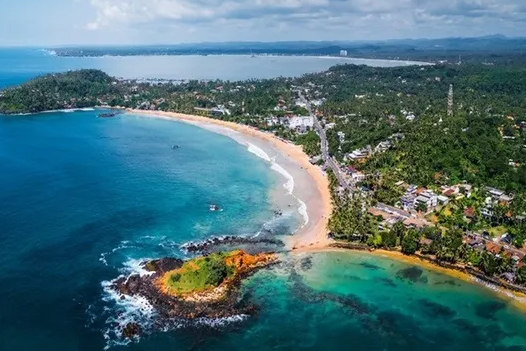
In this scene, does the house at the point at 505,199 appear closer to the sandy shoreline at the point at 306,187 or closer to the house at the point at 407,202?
the house at the point at 407,202

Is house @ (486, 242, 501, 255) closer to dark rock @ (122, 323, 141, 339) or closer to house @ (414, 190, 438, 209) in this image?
house @ (414, 190, 438, 209)

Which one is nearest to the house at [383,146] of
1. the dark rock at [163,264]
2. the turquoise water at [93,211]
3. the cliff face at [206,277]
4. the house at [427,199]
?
the turquoise water at [93,211]

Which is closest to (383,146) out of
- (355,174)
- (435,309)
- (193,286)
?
(355,174)

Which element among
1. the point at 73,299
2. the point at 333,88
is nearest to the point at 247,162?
the point at 73,299

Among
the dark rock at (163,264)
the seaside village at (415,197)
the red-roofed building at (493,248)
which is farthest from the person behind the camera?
the seaside village at (415,197)

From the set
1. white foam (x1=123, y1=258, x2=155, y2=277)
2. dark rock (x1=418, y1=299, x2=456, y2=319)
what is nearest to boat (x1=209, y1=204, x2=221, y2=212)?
white foam (x1=123, y1=258, x2=155, y2=277)

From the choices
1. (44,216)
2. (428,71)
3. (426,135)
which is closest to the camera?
(44,216)

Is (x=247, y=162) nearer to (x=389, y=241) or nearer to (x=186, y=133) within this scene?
(x=186, y=133)
